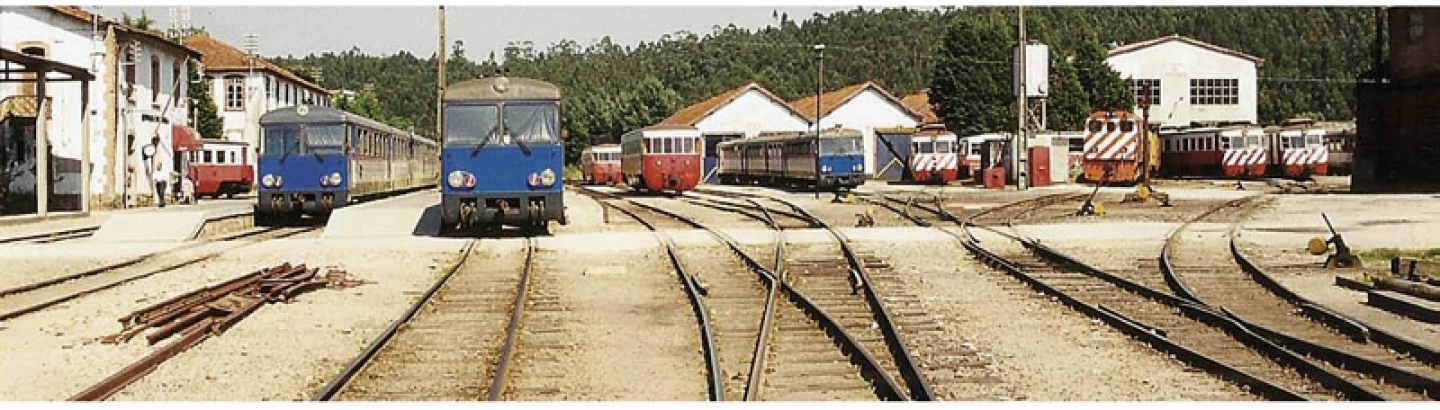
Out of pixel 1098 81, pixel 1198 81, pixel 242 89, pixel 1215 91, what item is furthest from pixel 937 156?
pixel 242 89

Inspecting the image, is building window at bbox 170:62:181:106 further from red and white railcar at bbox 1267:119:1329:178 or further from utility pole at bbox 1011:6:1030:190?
red and white railcar at bbox 1267:119:1329:178

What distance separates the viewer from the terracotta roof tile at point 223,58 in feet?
226

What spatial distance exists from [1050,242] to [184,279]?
11676 millimetres

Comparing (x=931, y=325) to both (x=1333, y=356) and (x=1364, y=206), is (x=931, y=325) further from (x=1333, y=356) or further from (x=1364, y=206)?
(x=1364, y=206)

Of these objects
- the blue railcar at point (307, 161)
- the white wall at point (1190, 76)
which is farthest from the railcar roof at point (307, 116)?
the white wall at point (1190, 76)

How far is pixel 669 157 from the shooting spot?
141 ft

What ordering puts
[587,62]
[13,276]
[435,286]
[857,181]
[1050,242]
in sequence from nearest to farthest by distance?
[435,286] < [13,276] < [1050,242] < [857,181] < [587,62]

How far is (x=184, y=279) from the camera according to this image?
15477 mm

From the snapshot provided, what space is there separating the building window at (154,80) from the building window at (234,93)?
24.3m

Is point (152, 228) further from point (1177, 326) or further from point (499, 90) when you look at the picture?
point (1177, 326)

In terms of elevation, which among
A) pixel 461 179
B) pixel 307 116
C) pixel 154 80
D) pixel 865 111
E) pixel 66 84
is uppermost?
pixel 865 111

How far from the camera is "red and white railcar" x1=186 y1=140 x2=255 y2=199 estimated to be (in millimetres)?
47625

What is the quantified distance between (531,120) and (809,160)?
24434mm
